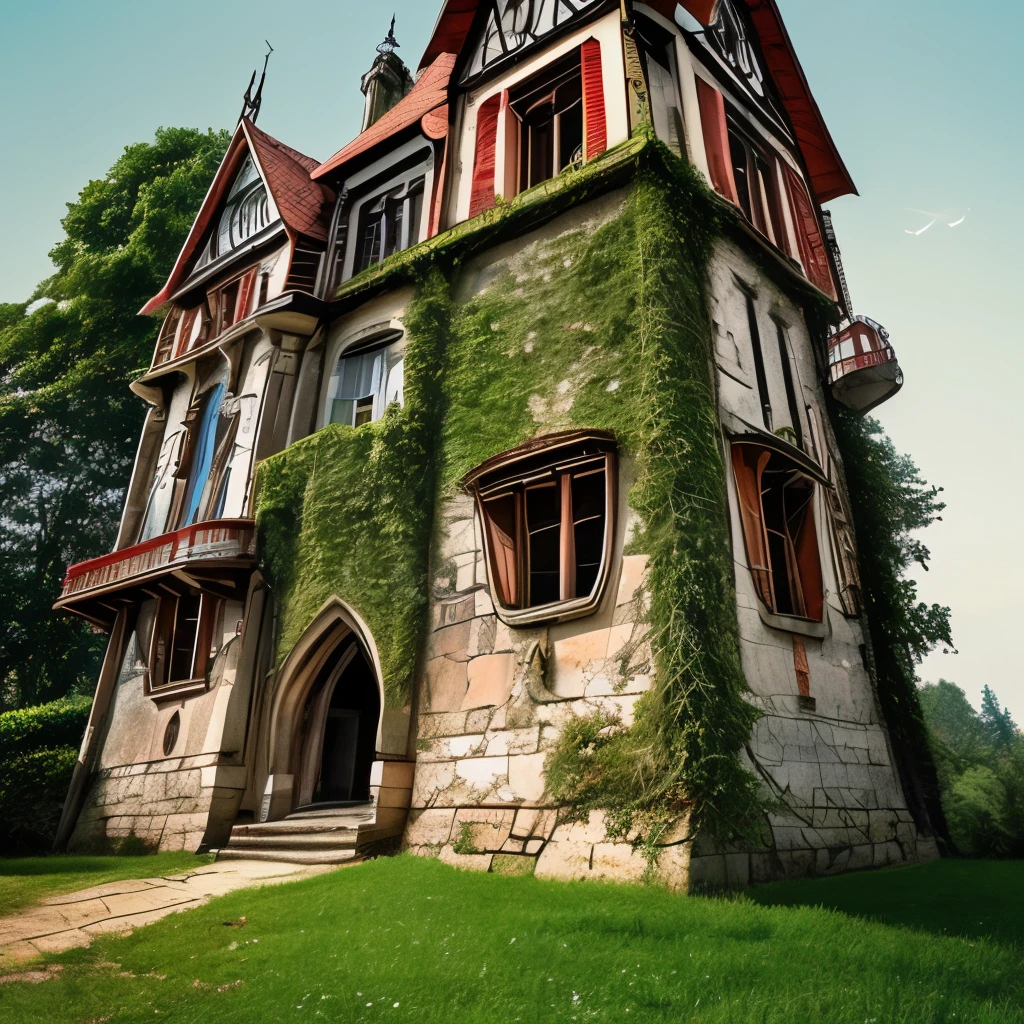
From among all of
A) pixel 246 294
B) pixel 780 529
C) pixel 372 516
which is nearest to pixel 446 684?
pixel 372 516

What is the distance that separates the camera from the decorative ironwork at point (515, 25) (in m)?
12.6

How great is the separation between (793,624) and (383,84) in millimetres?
18114

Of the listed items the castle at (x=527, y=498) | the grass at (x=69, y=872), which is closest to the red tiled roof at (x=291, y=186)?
the castle at (x=527, y=498)

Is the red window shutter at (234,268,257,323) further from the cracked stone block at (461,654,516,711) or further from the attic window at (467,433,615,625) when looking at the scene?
the cracked stone block at (461,654,516,711)

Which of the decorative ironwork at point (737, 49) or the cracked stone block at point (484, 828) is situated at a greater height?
the decorative ironwork at point (737, 49)

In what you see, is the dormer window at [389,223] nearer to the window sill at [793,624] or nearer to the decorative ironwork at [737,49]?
the decorative ironwork at [737,49]

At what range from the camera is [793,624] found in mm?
8711

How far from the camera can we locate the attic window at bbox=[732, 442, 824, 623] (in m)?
8.71

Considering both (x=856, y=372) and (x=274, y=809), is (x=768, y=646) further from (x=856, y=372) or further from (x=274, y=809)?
(x=274, y=809)

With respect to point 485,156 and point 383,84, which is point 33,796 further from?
point 383,84

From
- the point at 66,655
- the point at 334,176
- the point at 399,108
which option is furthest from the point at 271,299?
the point at 66,655

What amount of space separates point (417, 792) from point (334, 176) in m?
12.5

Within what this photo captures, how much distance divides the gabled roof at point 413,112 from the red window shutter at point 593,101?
3.09 metres

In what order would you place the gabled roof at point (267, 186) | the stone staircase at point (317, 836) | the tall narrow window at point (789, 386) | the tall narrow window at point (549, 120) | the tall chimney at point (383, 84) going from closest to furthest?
the stone staircase at point (317, 836), the tall narrow window at point (789, 386), the tall narrow window at point (549, 120), the gabled roof at point (267, 186), the tall chimney at point (383, 84)
